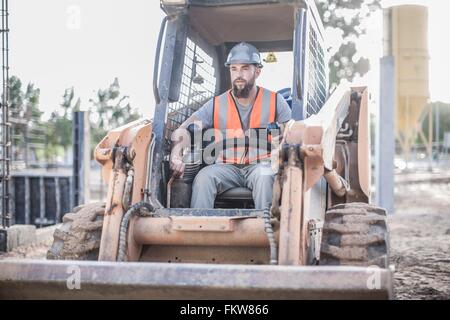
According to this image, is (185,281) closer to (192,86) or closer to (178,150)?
(178,150)

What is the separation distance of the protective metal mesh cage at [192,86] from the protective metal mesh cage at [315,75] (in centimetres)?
96

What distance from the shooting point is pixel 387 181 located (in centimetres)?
1339

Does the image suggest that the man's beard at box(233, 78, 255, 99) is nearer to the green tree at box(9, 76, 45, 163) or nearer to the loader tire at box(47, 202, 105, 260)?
the loader tire at box(47, 202, 105, 260)

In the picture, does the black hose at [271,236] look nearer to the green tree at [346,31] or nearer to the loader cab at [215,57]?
the loader cab at [215,57]

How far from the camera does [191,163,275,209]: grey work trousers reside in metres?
4.48

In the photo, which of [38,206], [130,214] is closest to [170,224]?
[130,214]

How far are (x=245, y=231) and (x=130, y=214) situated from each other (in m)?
0.76

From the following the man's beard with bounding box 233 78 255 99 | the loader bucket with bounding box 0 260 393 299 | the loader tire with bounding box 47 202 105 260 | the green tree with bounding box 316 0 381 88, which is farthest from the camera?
the green tree with bounding box 316 0 381 88

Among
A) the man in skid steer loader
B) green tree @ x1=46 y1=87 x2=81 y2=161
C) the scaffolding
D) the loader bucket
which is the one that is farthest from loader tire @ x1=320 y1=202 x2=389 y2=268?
green tree @ x1=46 y1=87 x2=81 y2=161

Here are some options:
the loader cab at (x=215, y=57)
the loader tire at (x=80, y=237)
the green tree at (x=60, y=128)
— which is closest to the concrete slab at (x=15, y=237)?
the loader cab at (x=215, y=57)

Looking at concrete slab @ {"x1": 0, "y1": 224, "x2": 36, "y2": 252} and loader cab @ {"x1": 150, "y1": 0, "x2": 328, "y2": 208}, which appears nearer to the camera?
loader cab @ {"x1": 150, "y1": 0, "x2": 328, "y2": 208}

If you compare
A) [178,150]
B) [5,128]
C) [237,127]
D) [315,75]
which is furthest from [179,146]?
[5,128]

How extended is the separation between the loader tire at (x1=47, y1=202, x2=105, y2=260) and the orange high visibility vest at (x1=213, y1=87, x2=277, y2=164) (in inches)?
44.2
